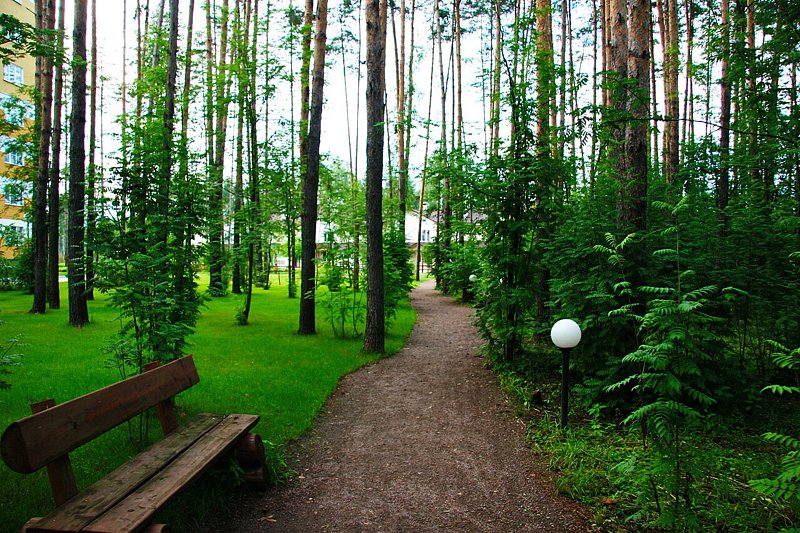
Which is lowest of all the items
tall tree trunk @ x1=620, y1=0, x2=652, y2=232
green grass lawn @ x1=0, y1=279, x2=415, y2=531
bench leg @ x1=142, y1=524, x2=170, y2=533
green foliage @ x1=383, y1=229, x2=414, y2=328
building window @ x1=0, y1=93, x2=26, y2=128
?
green grass lawn @ x1=0, y1=279, x2=415, y2=531

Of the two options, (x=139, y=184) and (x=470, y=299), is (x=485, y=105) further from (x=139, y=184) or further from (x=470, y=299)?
(x=139, y=184)

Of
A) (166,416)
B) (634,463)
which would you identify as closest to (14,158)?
(166,416)

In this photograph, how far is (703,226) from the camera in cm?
579

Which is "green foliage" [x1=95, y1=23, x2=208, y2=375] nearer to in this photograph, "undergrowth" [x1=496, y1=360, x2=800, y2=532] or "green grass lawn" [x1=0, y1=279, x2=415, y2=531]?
"green grass lawn" [x1=0, y1=279, x2=415, y2=531]

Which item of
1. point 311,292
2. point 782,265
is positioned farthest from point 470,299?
point 782,265

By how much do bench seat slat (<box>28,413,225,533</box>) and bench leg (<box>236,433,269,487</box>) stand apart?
11.2 inches

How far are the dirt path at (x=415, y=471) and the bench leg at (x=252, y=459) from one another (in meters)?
0.13

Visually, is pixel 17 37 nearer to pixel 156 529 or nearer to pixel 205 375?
pixel 156 529

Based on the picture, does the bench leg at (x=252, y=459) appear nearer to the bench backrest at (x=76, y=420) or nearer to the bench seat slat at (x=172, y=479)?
the bench seat slat at (x=172, y=479)

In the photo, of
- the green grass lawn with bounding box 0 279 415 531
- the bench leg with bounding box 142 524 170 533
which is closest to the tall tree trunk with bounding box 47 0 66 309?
the green grass lawn with bounding box 0 279 415 531

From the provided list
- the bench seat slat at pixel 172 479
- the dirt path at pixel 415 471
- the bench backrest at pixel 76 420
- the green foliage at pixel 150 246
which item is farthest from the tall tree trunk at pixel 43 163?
the bench seat slat at pixel 172 479

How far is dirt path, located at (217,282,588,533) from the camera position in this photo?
3172 millimetres

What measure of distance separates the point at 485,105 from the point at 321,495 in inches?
1072

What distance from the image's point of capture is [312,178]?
10.4 metres
